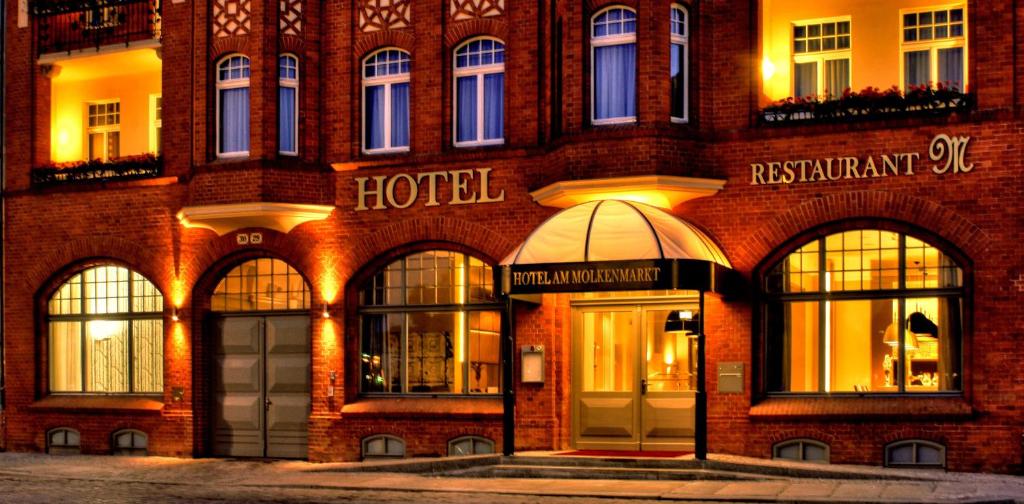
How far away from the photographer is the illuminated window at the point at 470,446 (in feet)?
73.9

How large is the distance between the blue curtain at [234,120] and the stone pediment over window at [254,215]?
1.18 meters

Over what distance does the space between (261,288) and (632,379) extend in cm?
679

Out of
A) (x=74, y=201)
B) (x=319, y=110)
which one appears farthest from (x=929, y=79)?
(x=74, y=201)

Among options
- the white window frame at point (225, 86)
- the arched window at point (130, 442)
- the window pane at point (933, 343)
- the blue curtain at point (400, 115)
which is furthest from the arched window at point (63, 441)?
the window pane at point (933, 343)

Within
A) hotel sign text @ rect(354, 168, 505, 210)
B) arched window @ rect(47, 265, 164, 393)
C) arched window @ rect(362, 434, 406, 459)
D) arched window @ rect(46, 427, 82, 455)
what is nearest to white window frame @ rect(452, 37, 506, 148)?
hotel sign text @ rect(354, 168, 505, 210)

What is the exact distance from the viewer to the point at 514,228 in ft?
73.6

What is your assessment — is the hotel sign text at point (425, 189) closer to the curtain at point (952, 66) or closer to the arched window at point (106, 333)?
the arched window at point (106, 333)

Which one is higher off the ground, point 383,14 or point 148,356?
point 383,14

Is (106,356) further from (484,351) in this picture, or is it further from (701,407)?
(701,407)

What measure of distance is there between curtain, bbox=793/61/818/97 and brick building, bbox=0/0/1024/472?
0.23 ft

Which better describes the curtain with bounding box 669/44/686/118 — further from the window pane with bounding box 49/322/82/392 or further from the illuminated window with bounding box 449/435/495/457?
the window pane with bounding box 49/322/82/392

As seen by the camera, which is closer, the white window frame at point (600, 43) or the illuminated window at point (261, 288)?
the white window frame at point (600, 43)

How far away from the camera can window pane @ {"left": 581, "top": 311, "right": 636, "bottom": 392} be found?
72.0ft

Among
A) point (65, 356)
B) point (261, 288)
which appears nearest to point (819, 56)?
point (261, 288)
